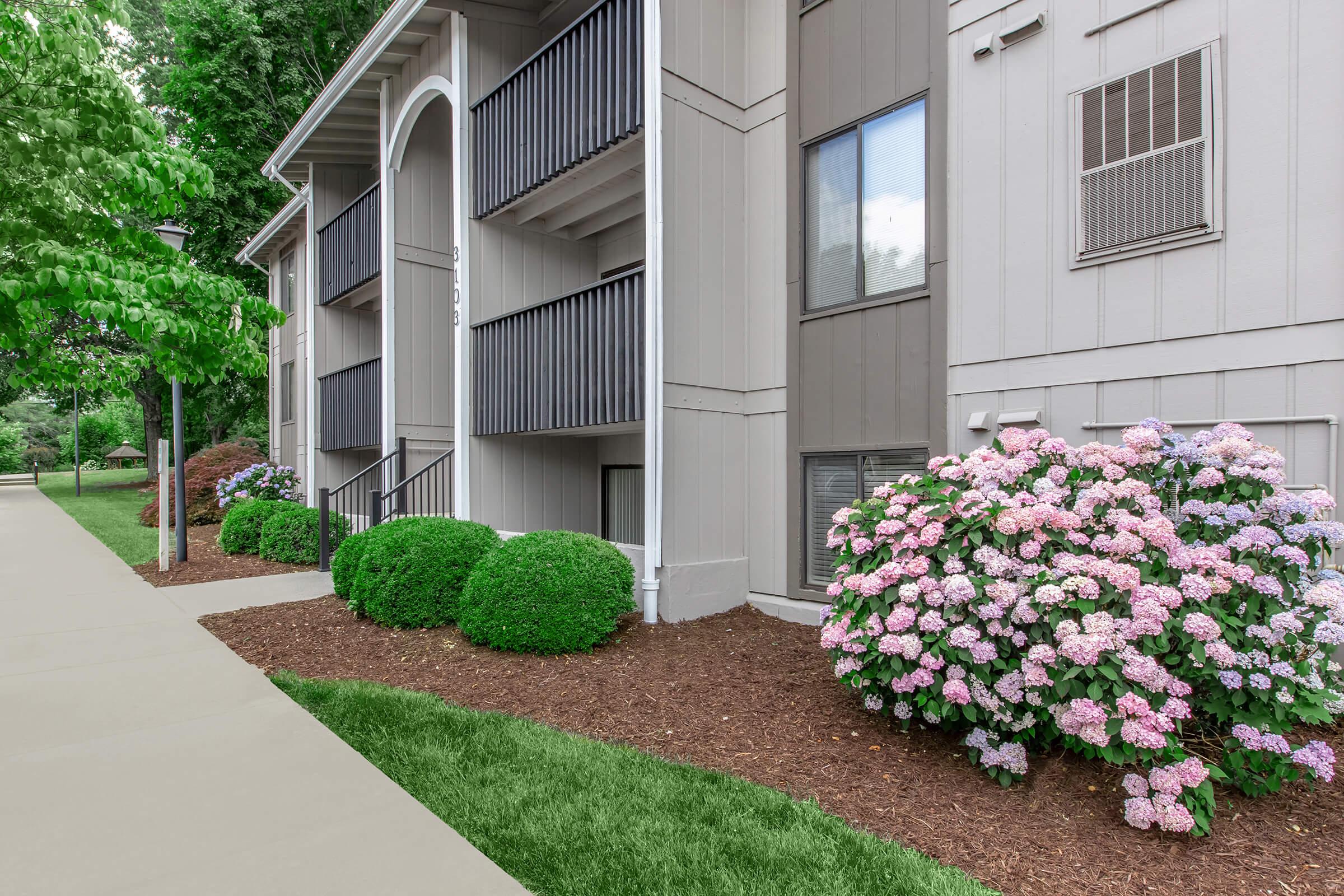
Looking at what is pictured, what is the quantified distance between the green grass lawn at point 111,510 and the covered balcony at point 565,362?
5.65m

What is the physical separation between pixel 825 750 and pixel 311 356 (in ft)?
37.7

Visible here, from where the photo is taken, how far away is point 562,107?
23.3ft

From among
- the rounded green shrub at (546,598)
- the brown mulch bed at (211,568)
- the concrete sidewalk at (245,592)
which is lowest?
the brown mulch bed at (211,568)

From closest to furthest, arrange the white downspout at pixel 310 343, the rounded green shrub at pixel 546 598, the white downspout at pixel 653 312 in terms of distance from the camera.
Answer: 1. the rounded green shrub at pixel 546 598
2. the white downspout at pixel 653 312
3. the white downspout at pixel 310 343

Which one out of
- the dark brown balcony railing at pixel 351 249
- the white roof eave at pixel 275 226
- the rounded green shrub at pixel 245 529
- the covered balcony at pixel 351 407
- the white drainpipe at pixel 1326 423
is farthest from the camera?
the white roof eave at pixel 275 226

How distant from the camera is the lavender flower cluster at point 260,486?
13.5m

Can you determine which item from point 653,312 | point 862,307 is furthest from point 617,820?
point 862,307

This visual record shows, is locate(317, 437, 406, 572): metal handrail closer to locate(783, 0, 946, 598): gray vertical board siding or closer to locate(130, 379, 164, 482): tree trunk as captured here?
locate(783, 0, 946, 598): gray vertical board siding

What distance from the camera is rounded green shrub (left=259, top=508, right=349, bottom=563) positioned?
31.6 feet

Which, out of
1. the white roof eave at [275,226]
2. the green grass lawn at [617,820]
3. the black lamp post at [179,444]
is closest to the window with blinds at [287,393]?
the white roof eave at [275,226]

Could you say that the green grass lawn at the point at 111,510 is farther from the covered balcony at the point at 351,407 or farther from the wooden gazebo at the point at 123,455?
the wooden gazebo at the point at 123,455

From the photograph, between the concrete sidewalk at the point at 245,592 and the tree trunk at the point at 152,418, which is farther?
the tree trunk at the point at 152,418

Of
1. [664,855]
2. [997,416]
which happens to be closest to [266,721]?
[664,855]

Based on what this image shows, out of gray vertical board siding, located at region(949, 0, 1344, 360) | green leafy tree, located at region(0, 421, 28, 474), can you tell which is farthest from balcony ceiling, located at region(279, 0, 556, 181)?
green leafy tree, located at region(0, 421, 28, 474)
